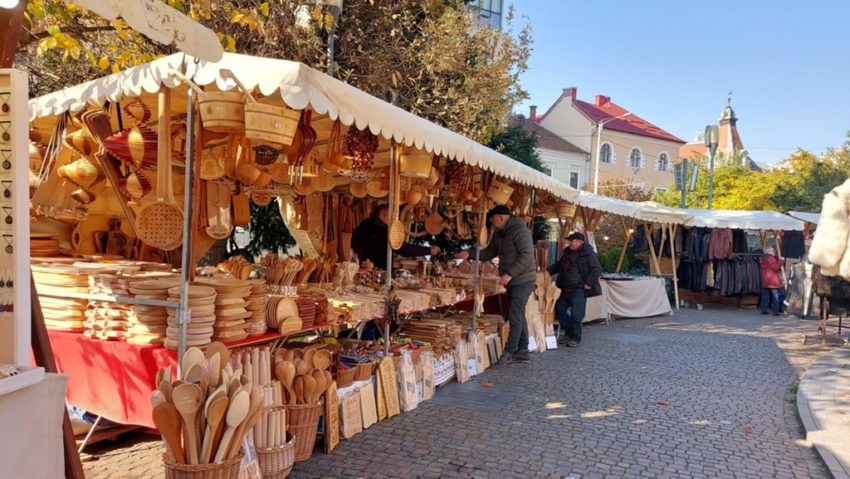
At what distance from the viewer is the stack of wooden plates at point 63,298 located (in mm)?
3479

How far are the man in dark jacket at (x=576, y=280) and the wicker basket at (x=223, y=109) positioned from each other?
5734 millimetres

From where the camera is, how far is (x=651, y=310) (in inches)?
437

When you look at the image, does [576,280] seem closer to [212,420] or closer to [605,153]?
[212,420]

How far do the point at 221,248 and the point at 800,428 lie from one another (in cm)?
679

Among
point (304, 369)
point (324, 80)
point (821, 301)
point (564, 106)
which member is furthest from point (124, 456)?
point (564, 106)

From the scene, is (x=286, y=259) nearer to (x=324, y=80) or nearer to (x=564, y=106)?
(x=324, y=80)

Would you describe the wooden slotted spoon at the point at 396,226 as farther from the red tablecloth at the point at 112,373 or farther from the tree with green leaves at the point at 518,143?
the tree with green leaves at the point at 518,143

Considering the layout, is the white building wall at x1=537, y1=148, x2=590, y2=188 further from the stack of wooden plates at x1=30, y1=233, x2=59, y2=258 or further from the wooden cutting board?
the wooden cutting board

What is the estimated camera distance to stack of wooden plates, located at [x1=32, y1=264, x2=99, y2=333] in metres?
3.48

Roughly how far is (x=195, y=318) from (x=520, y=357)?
434 cm

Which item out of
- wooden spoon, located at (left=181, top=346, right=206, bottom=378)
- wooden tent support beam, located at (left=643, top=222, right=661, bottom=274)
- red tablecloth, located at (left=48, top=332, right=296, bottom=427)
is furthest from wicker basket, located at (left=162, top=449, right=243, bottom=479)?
wooden tent support beam, located at (left=643, top=222, right=661, bottom=274)

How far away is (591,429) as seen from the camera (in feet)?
13.9

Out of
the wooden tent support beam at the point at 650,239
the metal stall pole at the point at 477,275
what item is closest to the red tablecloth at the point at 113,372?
the metal stall pole at the point at 477,275

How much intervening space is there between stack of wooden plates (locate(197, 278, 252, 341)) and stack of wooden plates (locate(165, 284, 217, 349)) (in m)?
0.07
